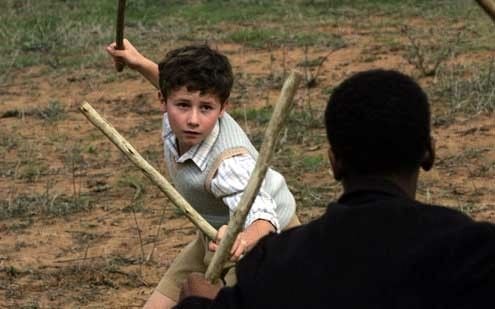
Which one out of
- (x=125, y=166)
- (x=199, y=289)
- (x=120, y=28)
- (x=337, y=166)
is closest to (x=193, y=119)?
(x=120, y=28)

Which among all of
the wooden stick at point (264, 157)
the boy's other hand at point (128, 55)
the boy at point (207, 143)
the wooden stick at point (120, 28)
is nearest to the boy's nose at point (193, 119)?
the boy at point (207, 143)

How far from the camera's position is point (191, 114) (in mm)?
4539

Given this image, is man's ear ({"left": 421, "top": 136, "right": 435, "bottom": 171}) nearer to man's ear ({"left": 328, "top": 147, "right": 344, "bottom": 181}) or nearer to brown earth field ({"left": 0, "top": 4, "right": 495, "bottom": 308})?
man's ear ({"left": 328, "top": 147, "right": 344, "bottom": 181})

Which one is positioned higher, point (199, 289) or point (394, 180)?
point (394, 180)

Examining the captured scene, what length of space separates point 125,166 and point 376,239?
6261 mm

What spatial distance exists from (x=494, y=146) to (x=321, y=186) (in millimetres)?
1209

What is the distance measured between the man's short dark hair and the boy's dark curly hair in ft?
5.06

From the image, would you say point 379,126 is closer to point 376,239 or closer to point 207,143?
point 376,239

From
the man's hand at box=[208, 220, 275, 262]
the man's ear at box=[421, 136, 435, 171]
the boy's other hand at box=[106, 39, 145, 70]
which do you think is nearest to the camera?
the man's ear at box=[421, 136, 435, 171]

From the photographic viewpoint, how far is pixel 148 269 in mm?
6887

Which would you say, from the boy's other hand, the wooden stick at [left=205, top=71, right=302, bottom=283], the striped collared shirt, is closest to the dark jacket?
the wooden stick at [left=205, top=71, right=302, bottom=283]

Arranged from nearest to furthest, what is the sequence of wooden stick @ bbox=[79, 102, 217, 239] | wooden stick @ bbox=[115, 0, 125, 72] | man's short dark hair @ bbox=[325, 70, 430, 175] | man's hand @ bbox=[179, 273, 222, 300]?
man's short dark hair @ bbox=[325, 70, 430, 175]
man's hand @ bbox=[179, 273, 222, 300]
wooden stick @ bbox=[79, 102, 217, 239]
wooden stick @ bbox=[115, 0, 125, 72]

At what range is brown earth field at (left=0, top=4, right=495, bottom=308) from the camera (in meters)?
6.95

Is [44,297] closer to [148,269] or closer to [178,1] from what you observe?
[148,269]
